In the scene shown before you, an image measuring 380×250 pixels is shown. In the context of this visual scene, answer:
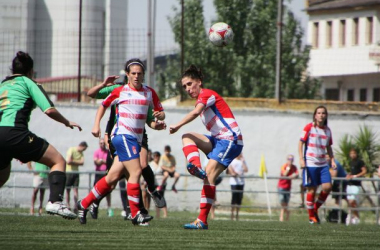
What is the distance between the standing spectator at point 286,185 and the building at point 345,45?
25.7 metres

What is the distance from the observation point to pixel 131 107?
11.8 meters

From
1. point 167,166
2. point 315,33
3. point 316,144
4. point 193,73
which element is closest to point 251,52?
point 315,33

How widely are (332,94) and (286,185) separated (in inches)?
1497

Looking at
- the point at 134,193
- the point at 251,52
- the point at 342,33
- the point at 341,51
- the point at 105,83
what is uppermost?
the point at 342,33

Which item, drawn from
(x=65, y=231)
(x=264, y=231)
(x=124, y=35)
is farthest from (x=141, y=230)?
(x=124, y=35)

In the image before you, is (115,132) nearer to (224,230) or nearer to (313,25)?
(224,230)

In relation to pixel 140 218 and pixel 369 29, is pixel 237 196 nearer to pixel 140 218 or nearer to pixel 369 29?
pixel 140 218

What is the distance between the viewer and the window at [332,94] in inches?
2330

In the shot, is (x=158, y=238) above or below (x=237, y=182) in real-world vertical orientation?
above

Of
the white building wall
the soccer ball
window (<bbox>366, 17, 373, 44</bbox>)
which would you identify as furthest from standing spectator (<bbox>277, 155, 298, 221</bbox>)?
window (<bbox>366, 17, 373, 44</bbox>)

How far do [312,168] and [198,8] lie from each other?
1551 inches

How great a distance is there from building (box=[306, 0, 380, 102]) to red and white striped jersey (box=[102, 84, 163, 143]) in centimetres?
3764

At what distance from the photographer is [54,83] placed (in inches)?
1025

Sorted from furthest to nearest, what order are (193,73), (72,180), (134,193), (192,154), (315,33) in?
1. (315,33)
2. (72,180)
3. (193,73)
4. (192,154)
5. (134,193)
